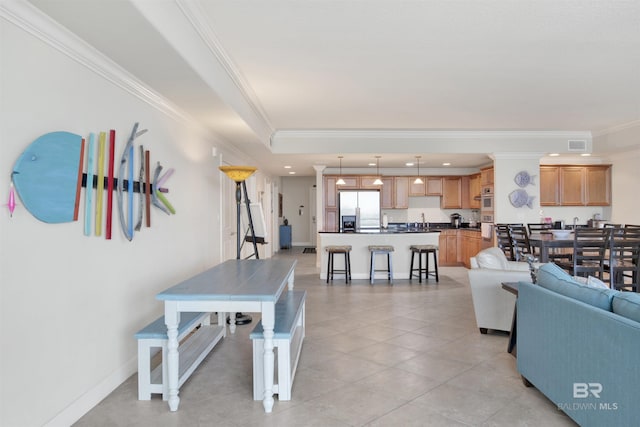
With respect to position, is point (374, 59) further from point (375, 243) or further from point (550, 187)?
point (550, 187)

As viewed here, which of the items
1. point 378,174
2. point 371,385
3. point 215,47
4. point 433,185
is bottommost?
point 371,385

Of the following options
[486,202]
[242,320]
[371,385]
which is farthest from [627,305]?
[486,202]

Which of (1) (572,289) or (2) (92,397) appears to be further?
(2) (92,397)

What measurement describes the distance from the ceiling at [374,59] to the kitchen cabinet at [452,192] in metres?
3.06

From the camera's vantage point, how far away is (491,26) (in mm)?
2965

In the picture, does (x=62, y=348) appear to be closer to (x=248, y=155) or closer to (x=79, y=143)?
(x=79, y=143)

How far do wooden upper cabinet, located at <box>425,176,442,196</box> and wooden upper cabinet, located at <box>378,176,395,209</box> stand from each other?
0.81 meters

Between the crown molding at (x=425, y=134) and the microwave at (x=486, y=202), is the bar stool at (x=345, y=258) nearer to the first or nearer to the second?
the crown molding at (x=425, y=134)

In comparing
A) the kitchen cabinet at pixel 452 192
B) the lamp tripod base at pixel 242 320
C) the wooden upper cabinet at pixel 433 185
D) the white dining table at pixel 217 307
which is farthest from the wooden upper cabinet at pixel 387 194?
the white dining table at pixel 217 307

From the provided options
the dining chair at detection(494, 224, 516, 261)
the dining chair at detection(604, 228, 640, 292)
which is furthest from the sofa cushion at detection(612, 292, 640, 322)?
the dining chair at detection(494, 224, 516, 261)

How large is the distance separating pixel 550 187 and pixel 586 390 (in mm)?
6918

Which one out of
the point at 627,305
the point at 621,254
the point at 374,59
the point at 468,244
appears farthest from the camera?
the point at 468,244

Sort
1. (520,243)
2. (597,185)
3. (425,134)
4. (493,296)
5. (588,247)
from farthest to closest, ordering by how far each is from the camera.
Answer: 1. (597,185)
2. (425,134)
3. (520,243)
4. (588,247)
5. (493,296)

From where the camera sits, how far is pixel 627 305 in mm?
1903
